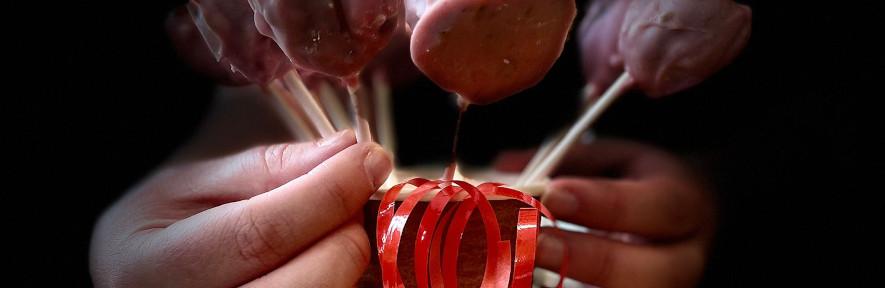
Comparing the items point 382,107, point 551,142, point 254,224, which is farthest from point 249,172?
point 551,142

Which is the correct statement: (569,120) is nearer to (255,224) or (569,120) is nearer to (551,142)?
(551,142)

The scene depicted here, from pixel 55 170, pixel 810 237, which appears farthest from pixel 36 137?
pixel 810 237

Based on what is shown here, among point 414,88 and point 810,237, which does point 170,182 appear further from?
point 810,237

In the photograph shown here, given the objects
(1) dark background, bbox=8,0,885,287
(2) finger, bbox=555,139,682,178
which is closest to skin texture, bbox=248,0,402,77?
(1) dark background, bbox=8,0,885,287

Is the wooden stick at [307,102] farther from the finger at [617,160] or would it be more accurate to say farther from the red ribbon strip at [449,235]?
the finger at [617,160]

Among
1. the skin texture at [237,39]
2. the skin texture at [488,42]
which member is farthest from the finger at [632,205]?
the skin texture at [237,39]

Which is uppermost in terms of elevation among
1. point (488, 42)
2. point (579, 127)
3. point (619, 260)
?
point (488, 42)
